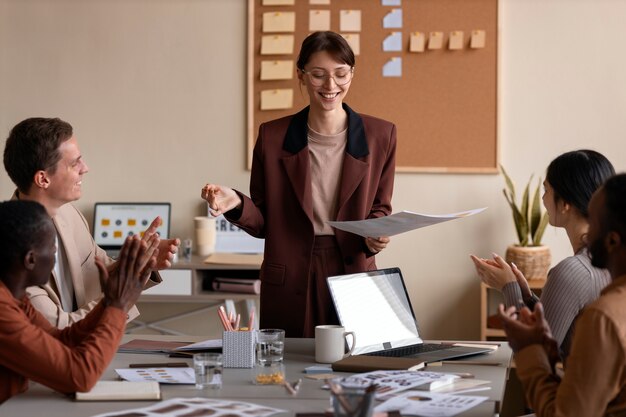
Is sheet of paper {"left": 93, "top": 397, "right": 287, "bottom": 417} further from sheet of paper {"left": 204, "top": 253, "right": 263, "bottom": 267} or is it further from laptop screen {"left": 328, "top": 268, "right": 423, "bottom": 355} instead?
sheet of paper {"left": 204, "top": 253, "right": 263, "bottom": 267}

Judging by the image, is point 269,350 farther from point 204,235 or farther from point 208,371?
point 204,235

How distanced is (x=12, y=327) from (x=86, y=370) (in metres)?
0.17

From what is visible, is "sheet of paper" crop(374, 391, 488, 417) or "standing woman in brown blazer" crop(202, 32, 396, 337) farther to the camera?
"standing woman in brown blazer" crop(202, 32, 396, 337)

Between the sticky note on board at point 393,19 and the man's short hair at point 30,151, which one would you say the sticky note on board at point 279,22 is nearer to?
the sticky note on board at point 393,19

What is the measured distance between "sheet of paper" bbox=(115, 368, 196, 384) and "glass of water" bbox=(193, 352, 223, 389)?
0.15 feet

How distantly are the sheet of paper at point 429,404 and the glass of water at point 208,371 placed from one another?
15.1 inches

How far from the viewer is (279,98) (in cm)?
463

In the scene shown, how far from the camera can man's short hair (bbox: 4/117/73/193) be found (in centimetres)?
233

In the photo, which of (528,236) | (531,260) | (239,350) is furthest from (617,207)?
(528,236)

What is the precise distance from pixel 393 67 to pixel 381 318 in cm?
243

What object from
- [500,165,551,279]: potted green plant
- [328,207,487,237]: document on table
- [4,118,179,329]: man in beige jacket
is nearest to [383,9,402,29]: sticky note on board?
[500,165,551,279]: potted green plant

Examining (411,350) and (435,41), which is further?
(435,41)

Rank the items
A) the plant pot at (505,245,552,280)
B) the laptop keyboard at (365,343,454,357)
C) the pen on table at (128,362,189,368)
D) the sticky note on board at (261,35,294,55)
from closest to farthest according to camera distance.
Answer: the pen on table at (128,362,189,368) < the laptop keyboard at (365,343,454,357) < the plant pot at (505,245,552,280) < the sticky note on board at (261,35,294,55)

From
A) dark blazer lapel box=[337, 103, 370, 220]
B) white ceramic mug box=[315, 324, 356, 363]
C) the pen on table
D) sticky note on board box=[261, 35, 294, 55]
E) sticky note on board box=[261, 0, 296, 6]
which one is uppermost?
sticky note on board box=[261, 0, 296, 6]
